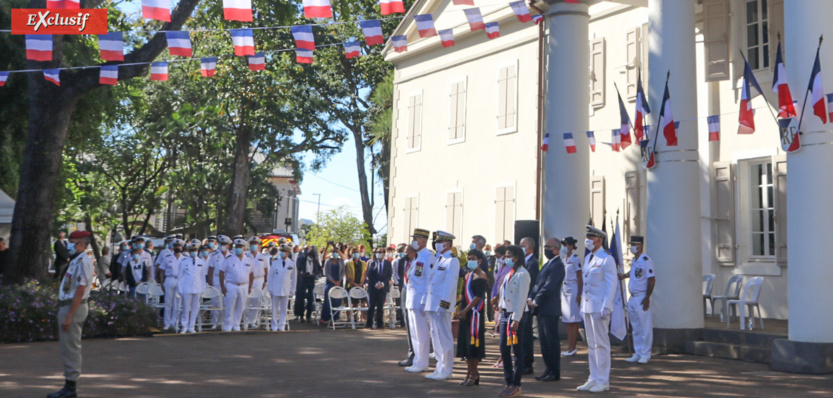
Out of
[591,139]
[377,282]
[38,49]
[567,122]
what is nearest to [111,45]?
[38,49]

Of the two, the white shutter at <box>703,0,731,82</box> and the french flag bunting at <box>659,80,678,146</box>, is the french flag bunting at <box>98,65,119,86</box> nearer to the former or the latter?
the french flag bunting at <box>659,80,678,146</box>

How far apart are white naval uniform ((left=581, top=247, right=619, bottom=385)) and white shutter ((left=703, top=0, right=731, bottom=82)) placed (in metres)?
8.28

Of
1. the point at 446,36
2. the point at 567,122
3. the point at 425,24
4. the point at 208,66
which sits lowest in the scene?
the point at 567,122

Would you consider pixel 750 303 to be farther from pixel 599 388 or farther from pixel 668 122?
pixel 599 388

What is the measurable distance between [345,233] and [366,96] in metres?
7.50

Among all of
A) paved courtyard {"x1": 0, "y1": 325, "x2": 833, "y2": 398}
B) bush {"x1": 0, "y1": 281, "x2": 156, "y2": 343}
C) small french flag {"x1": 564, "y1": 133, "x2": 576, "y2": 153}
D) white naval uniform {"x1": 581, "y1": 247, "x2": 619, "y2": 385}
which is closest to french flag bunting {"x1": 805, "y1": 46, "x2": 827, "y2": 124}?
paved courtyard {"x1": 0, "y1": 325, "x2": 833, "y2": 398}

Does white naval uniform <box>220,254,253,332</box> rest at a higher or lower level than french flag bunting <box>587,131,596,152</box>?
lower

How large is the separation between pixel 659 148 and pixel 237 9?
6.93 metres

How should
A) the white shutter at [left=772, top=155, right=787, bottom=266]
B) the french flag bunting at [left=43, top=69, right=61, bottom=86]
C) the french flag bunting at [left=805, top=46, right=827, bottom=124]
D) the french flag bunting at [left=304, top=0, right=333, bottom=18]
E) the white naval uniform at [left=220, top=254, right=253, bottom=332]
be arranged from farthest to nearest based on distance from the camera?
1. the white naval uniform at [left=220, top=254, right=253, bottom=332]
2. the white shutter at [left=772, top=155, right=787, bottom=266]
3. the french flag bunting at [left=43, top=69, right=61, bottom=86]
4. the french flag bunting at [left=304, top=0, right=333, bottom=18]
5. the french flag bunting at [left=805, top=46, right=827, bottom=124]

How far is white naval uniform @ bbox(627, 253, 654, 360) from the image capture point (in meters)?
13.2

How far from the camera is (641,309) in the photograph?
13367 millimetres

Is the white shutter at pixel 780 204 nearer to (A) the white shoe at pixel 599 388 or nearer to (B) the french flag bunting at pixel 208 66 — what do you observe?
(A) the white shoe at pixel 599 388

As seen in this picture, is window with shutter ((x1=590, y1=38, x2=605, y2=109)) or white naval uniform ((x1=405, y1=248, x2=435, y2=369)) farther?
window with shutter ((x1=590, y1=38, x2=605, y2=109))

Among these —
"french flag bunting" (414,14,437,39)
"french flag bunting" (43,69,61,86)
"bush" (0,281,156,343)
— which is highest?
"french flag bunting" (414,14,437,39)
